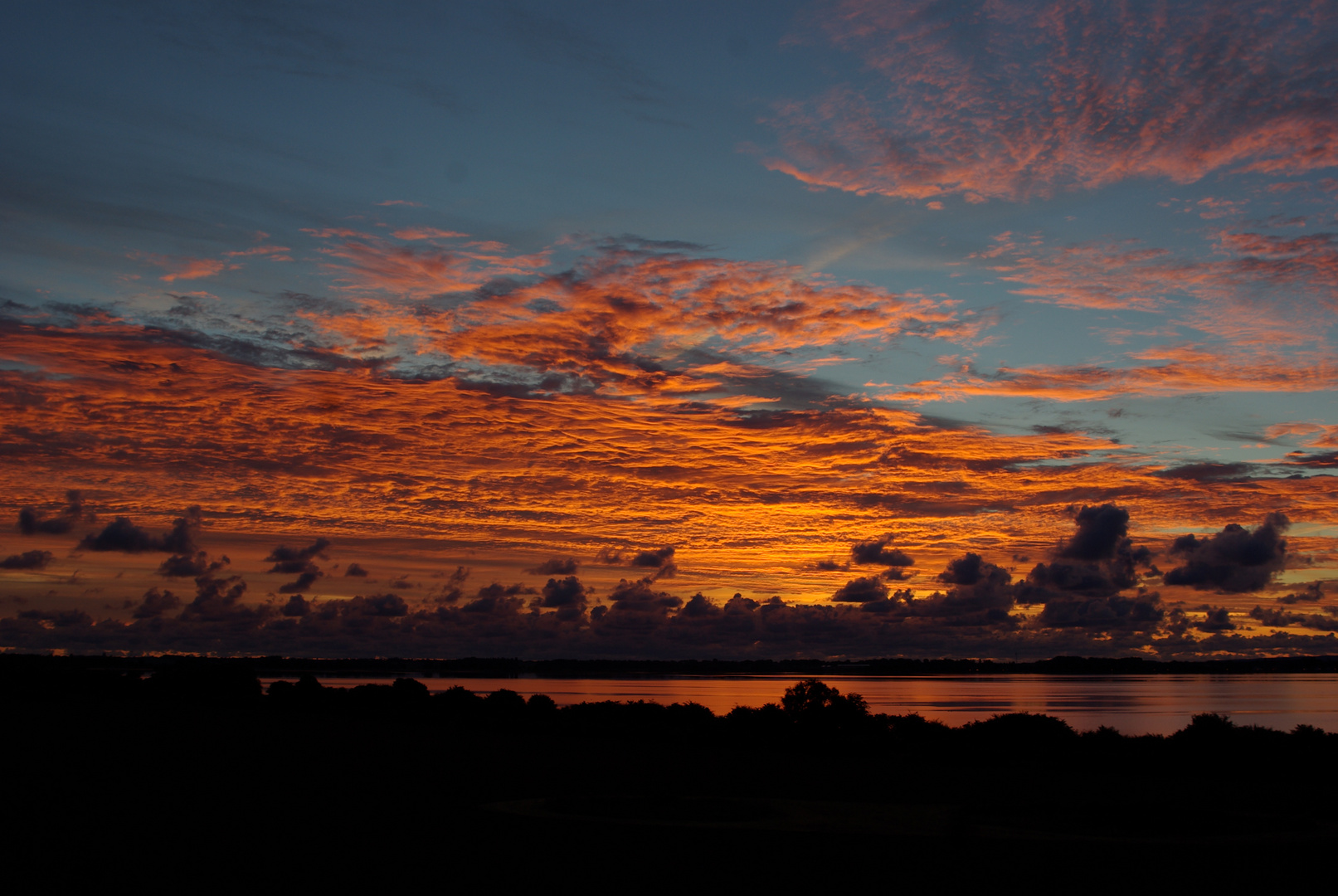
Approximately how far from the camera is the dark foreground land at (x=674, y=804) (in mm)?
13711

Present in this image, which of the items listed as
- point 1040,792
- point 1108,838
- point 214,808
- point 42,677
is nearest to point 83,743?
point 214,808

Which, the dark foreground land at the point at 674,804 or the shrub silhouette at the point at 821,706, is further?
the shrub silhouette at the point at 821,706

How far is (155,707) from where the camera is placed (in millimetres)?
55719

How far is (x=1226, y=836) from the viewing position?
15.7 metres

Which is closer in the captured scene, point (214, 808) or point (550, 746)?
point (214, 808)

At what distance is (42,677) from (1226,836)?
81.4 metres

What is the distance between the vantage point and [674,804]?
759 inches

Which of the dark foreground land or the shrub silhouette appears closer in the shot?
the dark foreground land

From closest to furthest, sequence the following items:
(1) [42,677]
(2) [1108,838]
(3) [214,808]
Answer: (2) [1108,838] → (3) [214,808] → (1) [42,677]

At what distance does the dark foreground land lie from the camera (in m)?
13.7

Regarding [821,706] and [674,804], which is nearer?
[674,804]

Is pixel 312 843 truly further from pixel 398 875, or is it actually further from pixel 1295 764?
pixel 1295 764

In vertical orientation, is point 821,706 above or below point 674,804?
above

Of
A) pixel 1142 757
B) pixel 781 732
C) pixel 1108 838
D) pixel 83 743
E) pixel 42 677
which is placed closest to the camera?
pixel 1108 838
